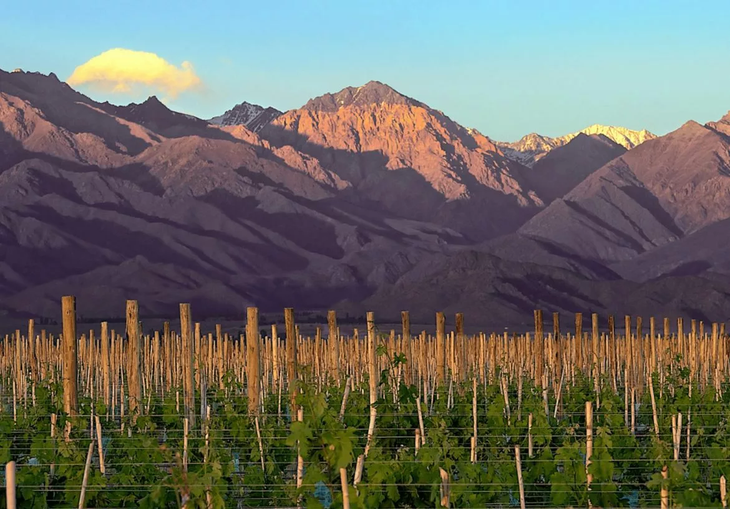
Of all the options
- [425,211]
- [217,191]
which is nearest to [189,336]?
[217,191]

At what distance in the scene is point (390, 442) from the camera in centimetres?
1437

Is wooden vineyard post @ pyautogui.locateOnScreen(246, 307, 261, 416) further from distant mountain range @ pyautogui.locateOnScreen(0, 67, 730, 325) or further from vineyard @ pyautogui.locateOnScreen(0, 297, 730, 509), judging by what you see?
distant mountain range @ pyautogui.locateOnScreen(0, 67, 730, 325)

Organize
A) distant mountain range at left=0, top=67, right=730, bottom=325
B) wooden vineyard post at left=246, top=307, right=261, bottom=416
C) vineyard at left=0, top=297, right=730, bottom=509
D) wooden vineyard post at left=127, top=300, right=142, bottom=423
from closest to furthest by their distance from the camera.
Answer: vineyard at left=0, top=297, right=730, bottom=509 < wooden vineyard post at left=127, top=300, right=142, bottom=423 < wooden vineyard post at left=246, top=307, right=261, bottom=416 < distant mountain range at left=0, top=67, right=730, bottom=325

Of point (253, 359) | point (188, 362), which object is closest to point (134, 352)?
point (188, 362)

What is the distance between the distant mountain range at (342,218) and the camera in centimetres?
9488

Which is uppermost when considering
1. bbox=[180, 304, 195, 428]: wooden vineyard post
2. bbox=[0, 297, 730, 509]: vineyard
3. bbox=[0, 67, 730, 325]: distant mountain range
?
bbox=[0, 67, 730, 325]: distant mountain range

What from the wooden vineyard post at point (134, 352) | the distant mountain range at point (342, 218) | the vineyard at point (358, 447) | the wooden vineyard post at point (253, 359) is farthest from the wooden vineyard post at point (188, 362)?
the distant mountain range at point (342, 218)

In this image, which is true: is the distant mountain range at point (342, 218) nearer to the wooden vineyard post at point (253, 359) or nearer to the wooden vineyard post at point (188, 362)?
the wooden vineyard post at point (253, 359)

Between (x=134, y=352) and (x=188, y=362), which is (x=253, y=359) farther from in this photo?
(x=134, y=352)

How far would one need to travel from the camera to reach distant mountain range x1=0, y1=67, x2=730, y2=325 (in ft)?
311

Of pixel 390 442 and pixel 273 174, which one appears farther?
pixel 273 174

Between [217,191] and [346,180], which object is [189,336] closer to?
[217,191]

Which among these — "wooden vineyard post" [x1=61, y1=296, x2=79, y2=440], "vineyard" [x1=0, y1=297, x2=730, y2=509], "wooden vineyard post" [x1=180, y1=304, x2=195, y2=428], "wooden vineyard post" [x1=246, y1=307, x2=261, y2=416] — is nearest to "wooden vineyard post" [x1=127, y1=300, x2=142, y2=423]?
"vineyard" [x1=0, y1=297, x2=730, y2=509]

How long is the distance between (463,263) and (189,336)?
Answer: 80.1 m
